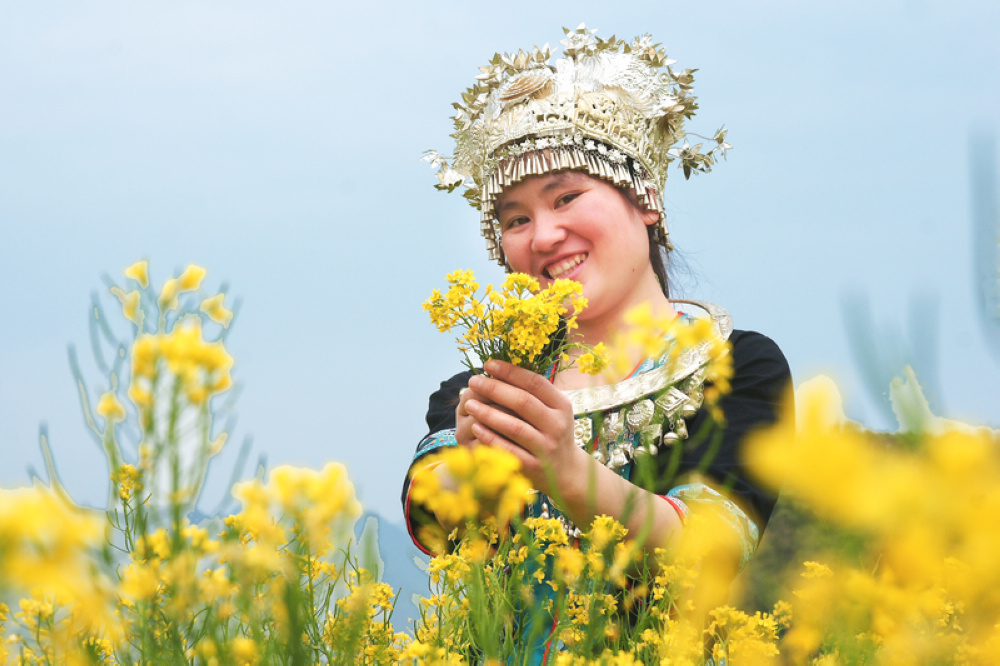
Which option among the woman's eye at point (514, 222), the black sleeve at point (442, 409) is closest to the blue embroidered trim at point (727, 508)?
the black sleeve at point (442, 409)

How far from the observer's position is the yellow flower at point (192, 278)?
0.77m

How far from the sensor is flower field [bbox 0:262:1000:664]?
0.40 m

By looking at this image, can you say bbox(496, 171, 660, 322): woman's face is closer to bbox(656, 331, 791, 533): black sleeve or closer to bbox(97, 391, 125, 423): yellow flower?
bbox(656, 331, 791, 533): black sleeve

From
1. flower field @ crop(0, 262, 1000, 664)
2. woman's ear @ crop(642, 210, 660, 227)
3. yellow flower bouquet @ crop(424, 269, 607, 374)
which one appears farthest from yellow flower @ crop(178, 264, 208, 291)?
woman's ear @ crop(642, 210, 660, 227)

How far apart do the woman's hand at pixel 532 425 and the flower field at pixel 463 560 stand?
3.8 inches

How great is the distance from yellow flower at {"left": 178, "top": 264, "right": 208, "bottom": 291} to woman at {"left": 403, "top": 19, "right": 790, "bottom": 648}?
0.50 metres

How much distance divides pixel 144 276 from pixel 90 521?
0.34 metres

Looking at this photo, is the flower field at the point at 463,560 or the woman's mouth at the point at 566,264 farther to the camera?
the woman's mouth at the point at 566,264

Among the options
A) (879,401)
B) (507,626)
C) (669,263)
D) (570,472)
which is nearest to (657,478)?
(570,472)

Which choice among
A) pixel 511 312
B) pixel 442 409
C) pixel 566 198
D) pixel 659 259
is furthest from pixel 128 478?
pixel 659 259

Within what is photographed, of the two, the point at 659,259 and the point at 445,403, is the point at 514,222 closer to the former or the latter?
the point at 659,259

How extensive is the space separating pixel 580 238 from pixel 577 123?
0.28m

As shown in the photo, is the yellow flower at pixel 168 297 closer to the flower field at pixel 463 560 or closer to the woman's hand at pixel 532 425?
the flower field at pixel 463 560

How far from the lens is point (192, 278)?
0.78 metres
